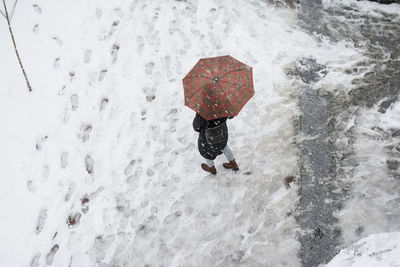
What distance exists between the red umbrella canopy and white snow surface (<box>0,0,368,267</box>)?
50.6 inches

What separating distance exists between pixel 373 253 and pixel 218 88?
6.91 feet

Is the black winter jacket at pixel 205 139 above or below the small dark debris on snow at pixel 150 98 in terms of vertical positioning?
above

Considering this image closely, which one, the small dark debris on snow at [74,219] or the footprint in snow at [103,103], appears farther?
the footprint in snow at [103,103]

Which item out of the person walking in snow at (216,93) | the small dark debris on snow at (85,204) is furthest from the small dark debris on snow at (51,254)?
the person walking in snow at (216,93)

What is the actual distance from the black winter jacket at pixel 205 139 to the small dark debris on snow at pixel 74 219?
166 cm

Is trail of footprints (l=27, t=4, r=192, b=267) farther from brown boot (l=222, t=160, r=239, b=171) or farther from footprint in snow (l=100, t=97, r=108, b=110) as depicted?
brown boot (l=222, t=160, r=239, b=171)

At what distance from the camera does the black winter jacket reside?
3320 millimetres

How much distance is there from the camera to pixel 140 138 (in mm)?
4441

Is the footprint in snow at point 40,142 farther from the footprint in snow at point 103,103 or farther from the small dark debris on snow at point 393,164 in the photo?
the small dark debris on snow at point 393,164

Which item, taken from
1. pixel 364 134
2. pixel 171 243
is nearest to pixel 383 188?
pixel 364 134

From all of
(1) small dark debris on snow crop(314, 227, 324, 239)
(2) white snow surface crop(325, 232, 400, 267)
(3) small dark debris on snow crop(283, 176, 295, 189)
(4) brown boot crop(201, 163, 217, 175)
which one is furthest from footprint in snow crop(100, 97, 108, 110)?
(2) white snow surface crop(325, 232, 400, 267)

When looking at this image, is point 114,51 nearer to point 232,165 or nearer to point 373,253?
point 232,165

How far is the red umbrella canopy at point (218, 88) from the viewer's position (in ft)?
10.1

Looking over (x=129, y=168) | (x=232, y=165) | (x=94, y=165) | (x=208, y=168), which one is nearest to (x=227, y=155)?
(x=232, y=165)
